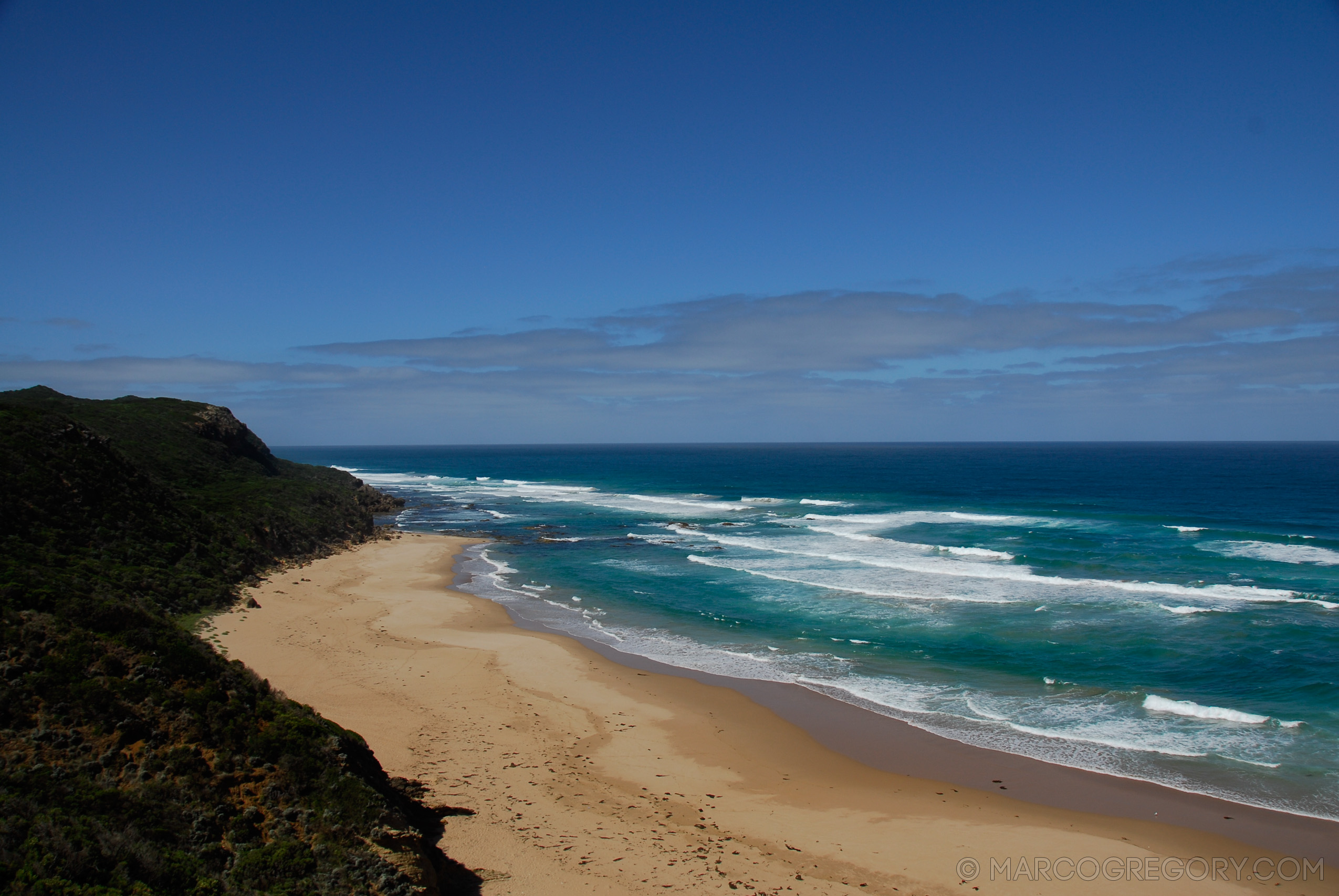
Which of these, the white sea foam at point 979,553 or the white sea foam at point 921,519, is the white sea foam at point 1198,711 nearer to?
the white sea foam at point 979,553

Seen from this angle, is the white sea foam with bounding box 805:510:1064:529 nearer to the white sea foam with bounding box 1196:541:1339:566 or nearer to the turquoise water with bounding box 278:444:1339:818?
the turquoise water with bounding box 278:444:1339:818

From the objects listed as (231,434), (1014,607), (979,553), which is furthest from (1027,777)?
(231,434)

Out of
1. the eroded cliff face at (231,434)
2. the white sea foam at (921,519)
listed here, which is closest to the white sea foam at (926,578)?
the white sea foam at (921,519)

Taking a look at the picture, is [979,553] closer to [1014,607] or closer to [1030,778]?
[1014,607]

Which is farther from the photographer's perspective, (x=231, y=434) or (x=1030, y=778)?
(x=231, y=434)

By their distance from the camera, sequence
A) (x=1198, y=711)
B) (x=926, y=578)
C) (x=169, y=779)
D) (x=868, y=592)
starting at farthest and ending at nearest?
(x=926, y=578), (x=868, y=592), (x=1198, y=711), (x=169, y=779)

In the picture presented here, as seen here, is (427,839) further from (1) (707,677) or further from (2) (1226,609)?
(2) (1226,609)

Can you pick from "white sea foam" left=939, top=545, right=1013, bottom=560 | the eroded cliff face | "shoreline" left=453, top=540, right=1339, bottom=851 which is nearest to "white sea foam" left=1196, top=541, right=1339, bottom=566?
"white sea foam" left=939, top=545, right=1013, bottom=560
